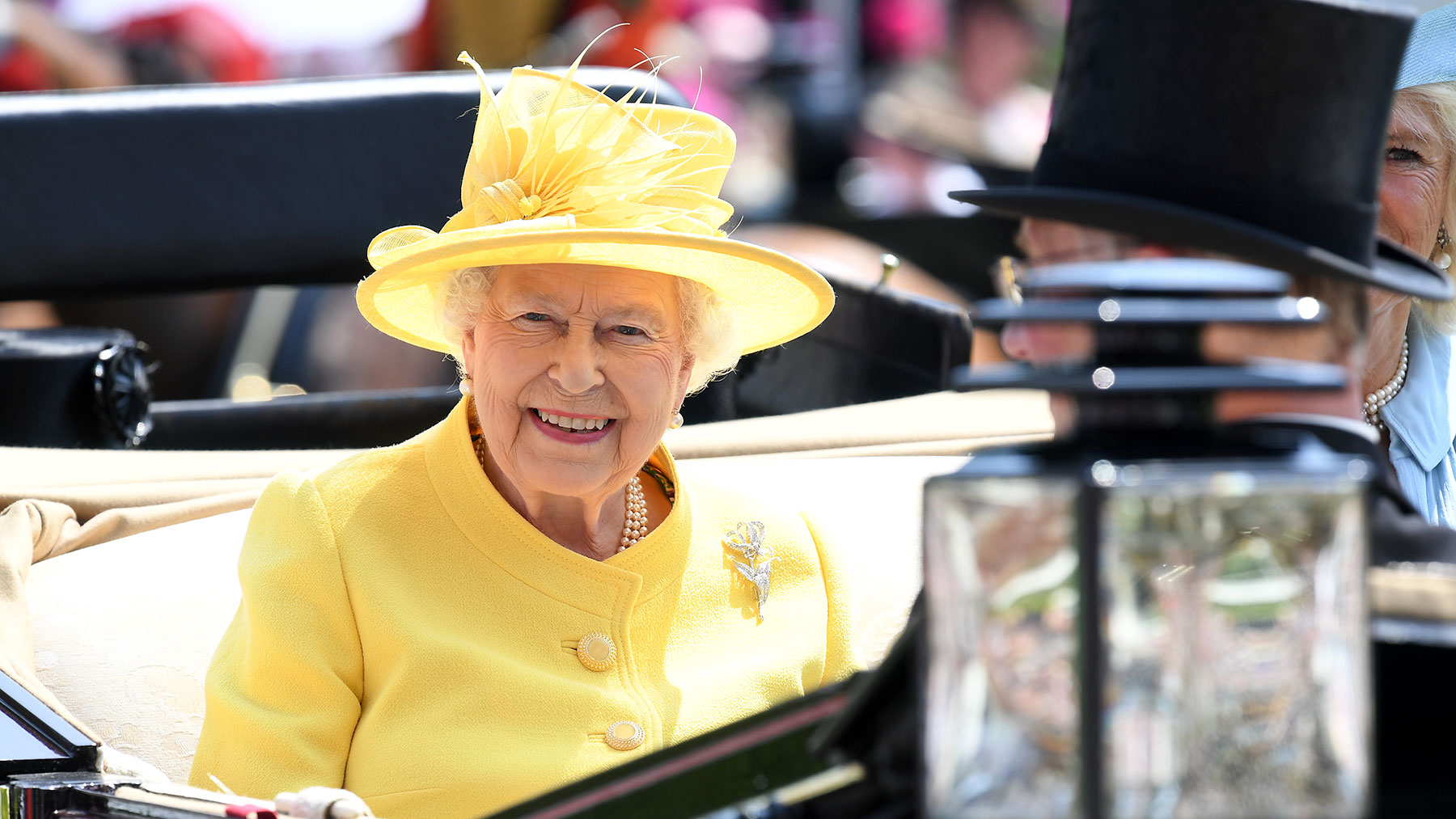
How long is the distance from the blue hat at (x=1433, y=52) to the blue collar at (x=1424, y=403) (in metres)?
0.37

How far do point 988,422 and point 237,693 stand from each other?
1623 mm

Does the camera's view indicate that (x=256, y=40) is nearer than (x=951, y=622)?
No

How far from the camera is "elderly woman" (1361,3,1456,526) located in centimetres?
238

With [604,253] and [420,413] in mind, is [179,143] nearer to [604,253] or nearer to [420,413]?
[420,413]

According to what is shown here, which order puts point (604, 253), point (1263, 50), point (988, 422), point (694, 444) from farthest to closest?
point (988, 422) < point (694, 444) < point (604, 253) < point (1263, 50)

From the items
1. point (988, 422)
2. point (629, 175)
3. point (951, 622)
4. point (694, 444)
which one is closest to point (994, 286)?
point (988, 422)

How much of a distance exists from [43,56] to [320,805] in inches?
192

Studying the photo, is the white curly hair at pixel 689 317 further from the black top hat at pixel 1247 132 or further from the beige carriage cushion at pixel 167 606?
the black top hat at pixel 1247 132

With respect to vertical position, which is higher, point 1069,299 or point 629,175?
point 629,175

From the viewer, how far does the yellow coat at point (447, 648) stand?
6.05 ft

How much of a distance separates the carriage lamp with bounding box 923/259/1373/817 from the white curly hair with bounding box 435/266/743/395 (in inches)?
51.6

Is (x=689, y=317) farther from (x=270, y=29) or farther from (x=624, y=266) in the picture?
(x=270, y=29)

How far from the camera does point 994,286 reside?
205 inches

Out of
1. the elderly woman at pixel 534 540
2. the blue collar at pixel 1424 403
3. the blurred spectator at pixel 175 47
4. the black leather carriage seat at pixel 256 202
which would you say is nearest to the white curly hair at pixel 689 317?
the elderly woman at pixel 534 540
